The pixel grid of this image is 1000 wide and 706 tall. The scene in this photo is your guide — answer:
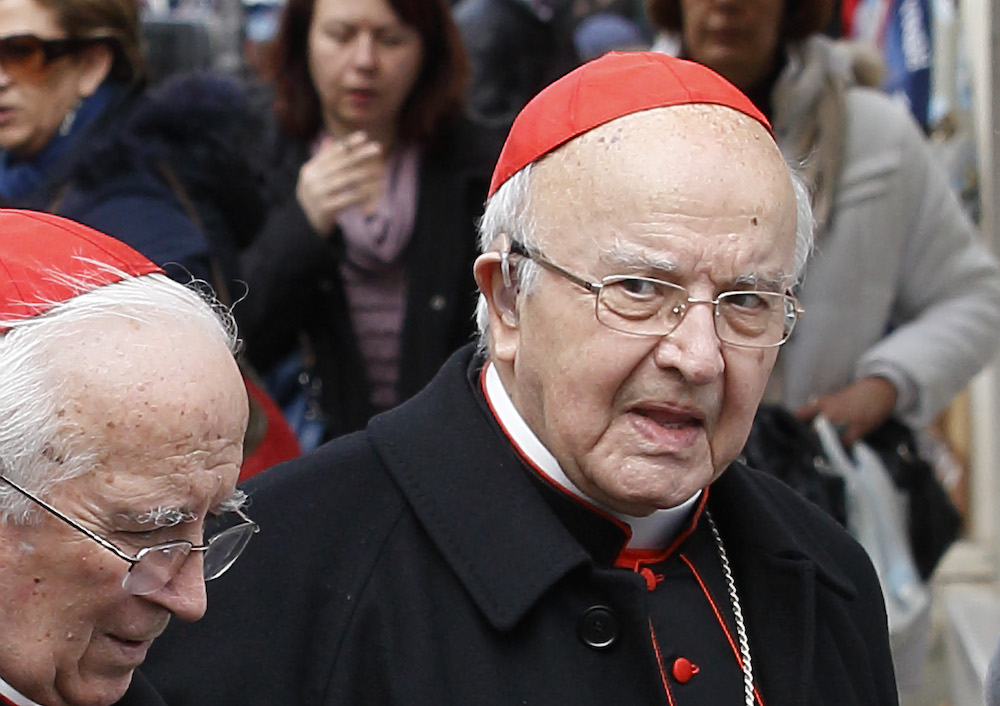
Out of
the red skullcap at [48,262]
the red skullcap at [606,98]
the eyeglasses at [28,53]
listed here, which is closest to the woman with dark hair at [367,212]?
the eyeglasses at [28,53]

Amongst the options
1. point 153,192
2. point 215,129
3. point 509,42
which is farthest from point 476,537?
point 509,42

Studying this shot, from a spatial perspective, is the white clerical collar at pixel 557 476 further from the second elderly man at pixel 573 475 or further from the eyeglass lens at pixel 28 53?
the eyeglass lens at pixel 28 53

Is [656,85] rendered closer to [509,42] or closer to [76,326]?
[76,326]

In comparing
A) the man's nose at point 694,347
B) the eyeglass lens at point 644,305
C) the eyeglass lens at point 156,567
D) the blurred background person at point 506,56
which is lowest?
the blurred background person at point 506,56

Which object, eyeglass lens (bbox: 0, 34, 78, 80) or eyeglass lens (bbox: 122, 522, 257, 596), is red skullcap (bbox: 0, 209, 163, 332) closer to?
eyeglass lens (bbox: 122, 522, 257, 596)

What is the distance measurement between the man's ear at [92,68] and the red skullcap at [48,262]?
160cm

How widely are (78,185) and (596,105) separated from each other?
4.91ft

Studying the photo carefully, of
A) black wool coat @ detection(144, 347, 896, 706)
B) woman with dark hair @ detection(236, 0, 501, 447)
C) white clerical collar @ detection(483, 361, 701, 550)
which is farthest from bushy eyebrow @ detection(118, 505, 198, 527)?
woman with dark hair @ detection(236, 0, 501, 447)

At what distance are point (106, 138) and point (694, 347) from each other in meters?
1.78

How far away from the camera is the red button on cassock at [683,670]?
7.55 ft

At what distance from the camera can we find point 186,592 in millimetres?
1927

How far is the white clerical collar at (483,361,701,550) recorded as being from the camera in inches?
92.7

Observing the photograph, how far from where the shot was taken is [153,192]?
342 centimetres

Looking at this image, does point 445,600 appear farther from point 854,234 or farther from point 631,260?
point 854,234
